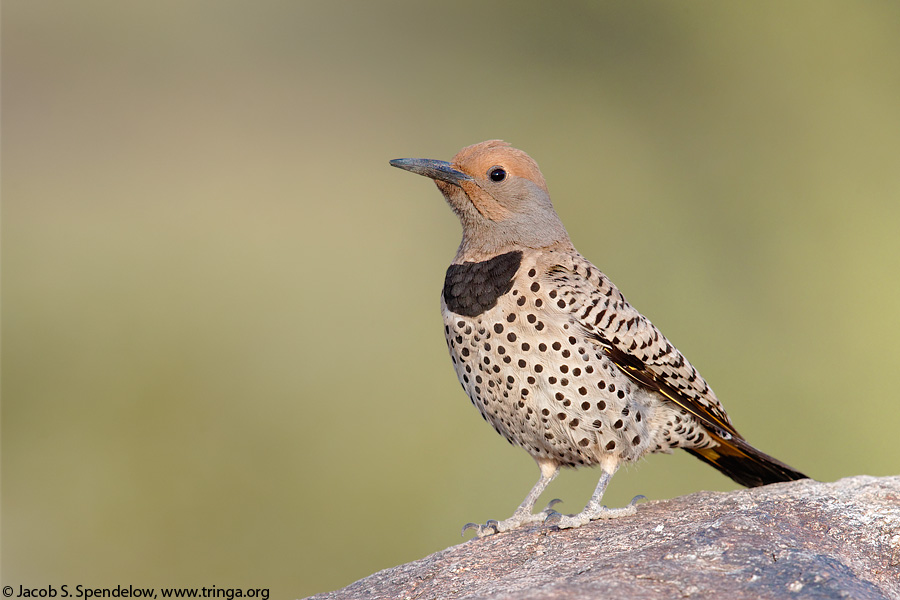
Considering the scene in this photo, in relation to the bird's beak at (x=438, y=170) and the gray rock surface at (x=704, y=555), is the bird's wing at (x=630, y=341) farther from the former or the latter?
the bird's beak at (x=438, y=170)

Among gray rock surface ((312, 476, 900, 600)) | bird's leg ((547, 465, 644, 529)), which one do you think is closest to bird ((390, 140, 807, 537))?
bird's leg ((547, 465, 644, 529))

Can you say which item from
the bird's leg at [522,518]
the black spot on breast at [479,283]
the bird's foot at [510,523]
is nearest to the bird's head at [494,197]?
the black spot on breast at [479,283]

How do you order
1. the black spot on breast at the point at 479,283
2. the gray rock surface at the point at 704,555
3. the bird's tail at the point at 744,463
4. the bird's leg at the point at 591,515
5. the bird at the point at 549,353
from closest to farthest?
the gray rock surface at the point at 704,555 < the bird's leg at the point at 591,515 < the bird at the point at 549,353 < the black spot on breast at the point at 479,283 < the bird's tail at the point at 744,463

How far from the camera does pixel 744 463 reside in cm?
460

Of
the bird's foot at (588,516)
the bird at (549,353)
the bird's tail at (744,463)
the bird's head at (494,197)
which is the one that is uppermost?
the bird's head at (494,197)

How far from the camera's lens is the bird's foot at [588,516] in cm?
391

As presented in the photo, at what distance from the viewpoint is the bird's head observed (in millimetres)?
4418

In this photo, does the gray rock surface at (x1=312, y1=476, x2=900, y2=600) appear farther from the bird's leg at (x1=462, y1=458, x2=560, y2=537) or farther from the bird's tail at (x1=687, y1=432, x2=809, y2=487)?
the bird's tail at (x1=687, y1=432, x2=809, y2=487)

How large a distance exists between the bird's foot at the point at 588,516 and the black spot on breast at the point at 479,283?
0.91 meters

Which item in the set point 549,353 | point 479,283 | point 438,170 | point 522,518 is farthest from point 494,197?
point 522,518

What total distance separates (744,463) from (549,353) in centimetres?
128

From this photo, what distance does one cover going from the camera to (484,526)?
411 cm

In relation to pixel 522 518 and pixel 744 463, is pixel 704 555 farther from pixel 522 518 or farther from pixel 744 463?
pixel 744 463

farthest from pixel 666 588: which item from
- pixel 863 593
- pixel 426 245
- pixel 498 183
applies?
pixel 426 245
